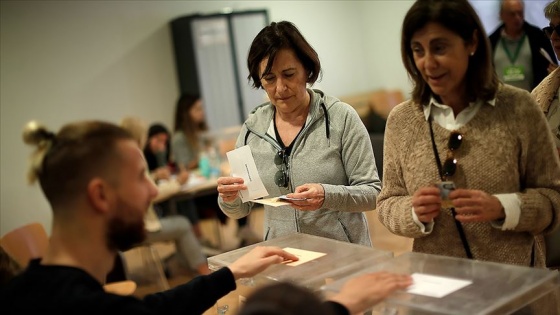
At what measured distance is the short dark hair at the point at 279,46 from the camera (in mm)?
2359

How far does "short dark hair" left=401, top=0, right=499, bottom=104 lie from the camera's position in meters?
1.65

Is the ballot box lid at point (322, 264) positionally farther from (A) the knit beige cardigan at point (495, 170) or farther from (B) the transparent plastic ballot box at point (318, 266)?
(A) the knit beige cardigan at point (495, 170)

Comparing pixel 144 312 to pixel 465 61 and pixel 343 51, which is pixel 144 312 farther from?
pixel 343 51

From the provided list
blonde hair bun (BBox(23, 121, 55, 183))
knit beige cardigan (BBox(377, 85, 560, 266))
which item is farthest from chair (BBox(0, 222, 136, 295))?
knit beige cardigan (BBox(377, 85, 560, 266))

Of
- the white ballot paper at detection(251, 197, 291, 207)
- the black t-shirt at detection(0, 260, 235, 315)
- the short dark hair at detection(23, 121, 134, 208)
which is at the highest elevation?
the short dark hair at detection(23, 121, 134, 208)

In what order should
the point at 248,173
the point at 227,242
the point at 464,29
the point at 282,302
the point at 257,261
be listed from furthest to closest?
1. the point at 227,242
2. the point at 248,173
3. the point at 257,261
4. the point at 464,29
5. the point at 282,302

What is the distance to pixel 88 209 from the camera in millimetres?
1497

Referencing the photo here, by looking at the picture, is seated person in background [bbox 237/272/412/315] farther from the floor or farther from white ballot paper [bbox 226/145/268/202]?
the floor

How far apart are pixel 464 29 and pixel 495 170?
0.37 m

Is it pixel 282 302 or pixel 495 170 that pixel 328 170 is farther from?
pixel 282 302

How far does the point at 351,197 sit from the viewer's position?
2232 mm

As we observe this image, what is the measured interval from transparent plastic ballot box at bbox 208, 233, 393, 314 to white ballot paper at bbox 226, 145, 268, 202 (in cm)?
29

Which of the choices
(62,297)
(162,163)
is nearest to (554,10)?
(62,297)

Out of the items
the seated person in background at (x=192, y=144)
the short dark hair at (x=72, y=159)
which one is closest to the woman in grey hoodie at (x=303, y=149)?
the short dark hair at (x=72, y=159)
